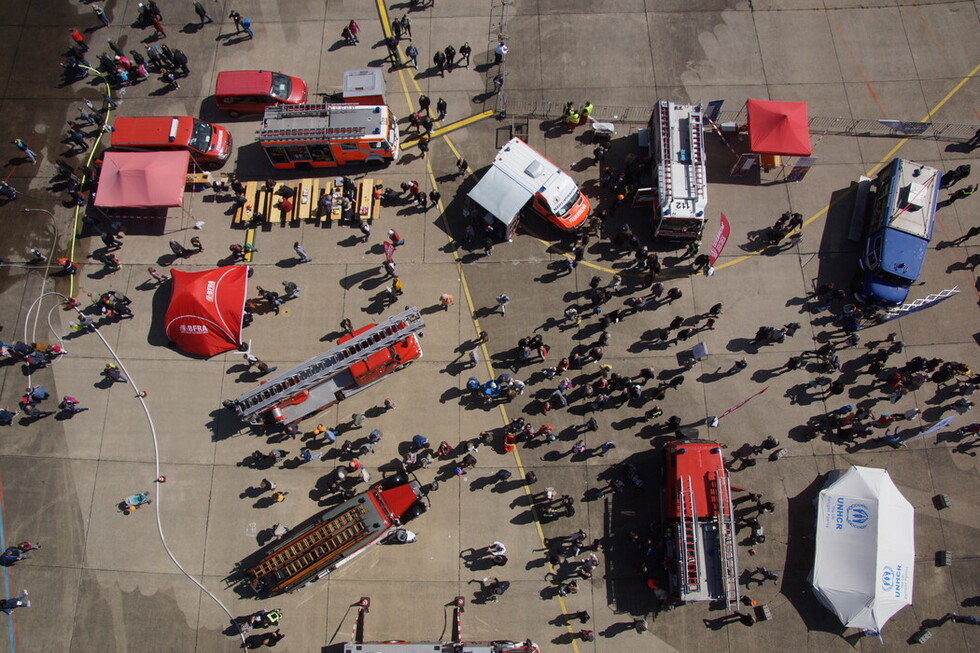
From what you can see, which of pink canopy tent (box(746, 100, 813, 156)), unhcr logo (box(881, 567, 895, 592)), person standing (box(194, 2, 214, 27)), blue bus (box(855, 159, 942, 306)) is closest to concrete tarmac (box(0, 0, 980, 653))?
person standing (box(194, 2, 214, 27))

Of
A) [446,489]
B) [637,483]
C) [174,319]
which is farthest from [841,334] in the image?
[174,319]

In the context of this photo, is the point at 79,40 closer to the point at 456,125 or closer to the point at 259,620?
the point at 456,125

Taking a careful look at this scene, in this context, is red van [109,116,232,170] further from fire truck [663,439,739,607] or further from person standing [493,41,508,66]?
fire truck [663,439,739,607]

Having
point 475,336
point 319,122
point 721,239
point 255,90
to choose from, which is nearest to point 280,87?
point 255,90

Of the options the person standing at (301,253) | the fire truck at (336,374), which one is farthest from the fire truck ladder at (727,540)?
the person standing at (301,253)

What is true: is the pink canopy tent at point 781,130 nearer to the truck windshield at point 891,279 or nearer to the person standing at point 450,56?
the truck windshield at point 891,279

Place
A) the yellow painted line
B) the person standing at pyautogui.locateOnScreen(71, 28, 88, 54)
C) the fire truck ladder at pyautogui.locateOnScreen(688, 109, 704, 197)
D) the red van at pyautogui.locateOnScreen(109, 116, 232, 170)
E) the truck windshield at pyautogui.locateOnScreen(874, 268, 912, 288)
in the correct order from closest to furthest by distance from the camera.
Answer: the truck windshield at pyautogui.locateOnScreen(874, 268, 912, 288) → the fire truck ladder at pyautogui.locateOnScreen(688, 109, 704, 197) → the red van at pyautogui.locateOnScreen(109, 116, 232, 170) → the yellow painted line → the person standing at pyautogui.locateOnScreen(71, 28, 88, 54)
